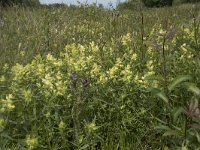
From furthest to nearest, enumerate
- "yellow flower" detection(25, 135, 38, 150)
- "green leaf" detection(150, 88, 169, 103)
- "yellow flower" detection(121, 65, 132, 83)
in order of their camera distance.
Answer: "yellow flower" detection(121, 65, 132, 83) < "green leaf" detection(150, 88, 169, 103) < "yellow flower" detection(25, 135, 38, 150)

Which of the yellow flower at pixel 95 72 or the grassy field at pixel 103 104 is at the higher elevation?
the yellow flower at pixel 95 72

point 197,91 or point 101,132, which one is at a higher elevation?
point 197,91

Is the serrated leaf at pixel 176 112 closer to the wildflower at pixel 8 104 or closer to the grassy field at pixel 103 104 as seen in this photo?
→ the grassy field at pixel 103 104

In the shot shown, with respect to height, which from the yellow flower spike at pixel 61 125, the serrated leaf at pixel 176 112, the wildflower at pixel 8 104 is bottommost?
the yellow flower spike at pixel 61 125

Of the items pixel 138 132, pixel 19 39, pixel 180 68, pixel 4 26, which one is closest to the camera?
pixel 138 132

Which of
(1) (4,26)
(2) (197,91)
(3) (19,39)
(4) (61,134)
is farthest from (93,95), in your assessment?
(1) (4,26)

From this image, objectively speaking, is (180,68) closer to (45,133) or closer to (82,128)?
(82,128)

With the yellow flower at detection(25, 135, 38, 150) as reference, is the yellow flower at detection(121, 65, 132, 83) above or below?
above

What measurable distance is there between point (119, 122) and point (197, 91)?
0.69 m

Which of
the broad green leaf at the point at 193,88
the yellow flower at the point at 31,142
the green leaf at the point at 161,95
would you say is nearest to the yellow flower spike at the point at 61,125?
the yellow flower at the point at 31,142

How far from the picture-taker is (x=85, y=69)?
12.1ft

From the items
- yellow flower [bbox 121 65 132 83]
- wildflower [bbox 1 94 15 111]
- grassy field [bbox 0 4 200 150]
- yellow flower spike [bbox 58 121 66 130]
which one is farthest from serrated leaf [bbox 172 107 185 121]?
wildflower [bbox 1 94 15 111]

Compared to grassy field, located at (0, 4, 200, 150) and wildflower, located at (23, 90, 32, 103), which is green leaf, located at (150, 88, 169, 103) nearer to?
grassy field, located at (0, 4, 200, 150)

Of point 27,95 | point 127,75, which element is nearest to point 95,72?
point 127,75
